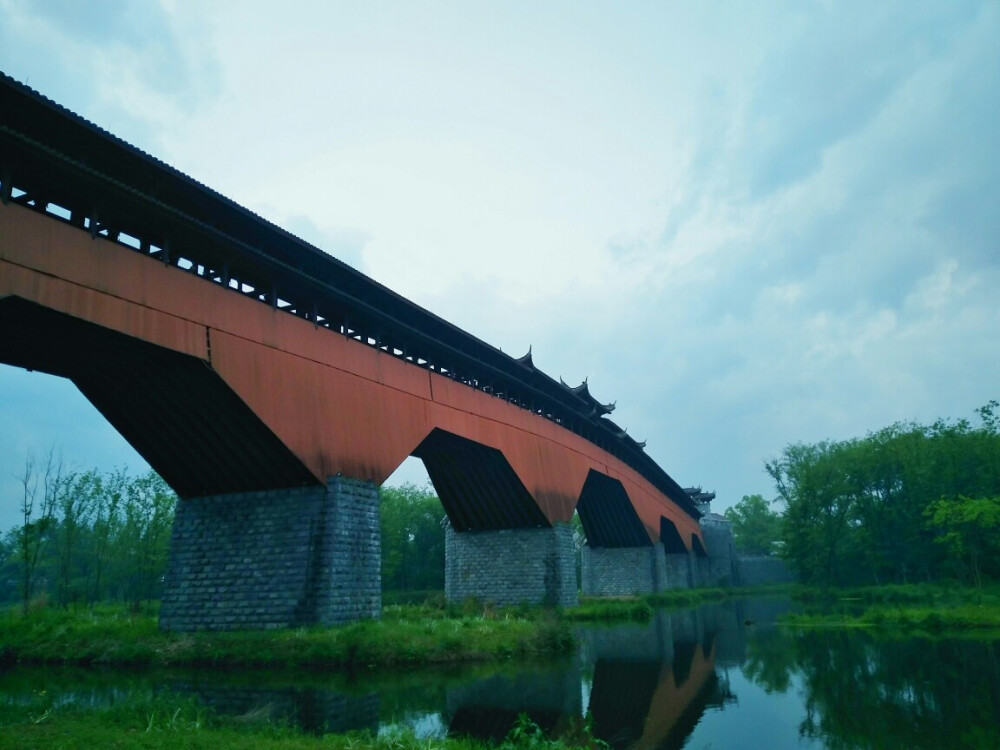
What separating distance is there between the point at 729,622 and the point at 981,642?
14125 mm

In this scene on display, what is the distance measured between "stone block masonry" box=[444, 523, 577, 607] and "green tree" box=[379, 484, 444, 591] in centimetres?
3031

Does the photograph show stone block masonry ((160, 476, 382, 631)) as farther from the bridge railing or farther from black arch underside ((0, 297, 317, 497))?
the bridge railing

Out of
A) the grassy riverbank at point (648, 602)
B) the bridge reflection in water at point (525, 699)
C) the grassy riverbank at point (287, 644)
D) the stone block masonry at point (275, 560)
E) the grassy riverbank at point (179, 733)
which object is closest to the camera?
the grassy riverbank at point (179, 733)

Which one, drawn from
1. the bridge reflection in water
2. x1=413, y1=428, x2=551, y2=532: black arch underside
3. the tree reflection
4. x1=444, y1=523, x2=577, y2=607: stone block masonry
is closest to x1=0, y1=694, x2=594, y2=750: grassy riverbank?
the bridge reflection in water

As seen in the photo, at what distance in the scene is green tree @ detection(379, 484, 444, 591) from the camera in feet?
209

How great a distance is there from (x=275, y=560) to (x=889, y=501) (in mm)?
48954

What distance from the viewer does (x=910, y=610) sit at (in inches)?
1118

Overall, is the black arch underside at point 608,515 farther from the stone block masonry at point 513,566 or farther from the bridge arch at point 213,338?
the bridge arch at point 213,338

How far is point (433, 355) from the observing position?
26688mm

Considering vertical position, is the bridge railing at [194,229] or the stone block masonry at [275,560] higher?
the bridge railing at [194,229]

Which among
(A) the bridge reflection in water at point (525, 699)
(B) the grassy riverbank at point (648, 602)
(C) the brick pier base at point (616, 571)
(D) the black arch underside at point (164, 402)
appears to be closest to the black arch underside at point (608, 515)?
(C) the brick pier base at point (616, 571)

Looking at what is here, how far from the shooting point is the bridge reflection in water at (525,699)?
1066cm

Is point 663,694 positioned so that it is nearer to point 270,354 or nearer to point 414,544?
point 270,354

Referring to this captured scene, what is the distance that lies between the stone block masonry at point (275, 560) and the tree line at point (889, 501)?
3977 centimetres
